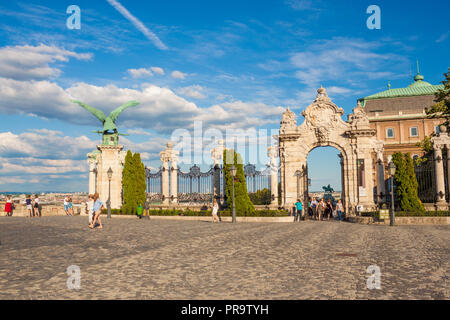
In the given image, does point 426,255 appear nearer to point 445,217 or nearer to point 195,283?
point 195,283

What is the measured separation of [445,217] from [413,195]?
2.33 metres

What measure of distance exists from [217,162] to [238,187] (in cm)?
343

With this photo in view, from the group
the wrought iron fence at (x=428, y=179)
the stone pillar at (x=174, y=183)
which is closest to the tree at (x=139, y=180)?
the stone pillar at (x=174, y=183)

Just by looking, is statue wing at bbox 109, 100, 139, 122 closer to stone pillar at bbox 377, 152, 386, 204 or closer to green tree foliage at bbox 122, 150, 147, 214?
green tree foliage at bbox 122, 150, 147, 214

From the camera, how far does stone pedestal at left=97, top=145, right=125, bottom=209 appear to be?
3123 centimetres

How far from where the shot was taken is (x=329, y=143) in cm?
2844

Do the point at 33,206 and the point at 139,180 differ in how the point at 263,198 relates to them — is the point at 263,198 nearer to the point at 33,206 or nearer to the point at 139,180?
the point at 139,180

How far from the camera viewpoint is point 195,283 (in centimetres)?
637

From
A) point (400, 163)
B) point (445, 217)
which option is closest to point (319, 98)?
point (400, 163)

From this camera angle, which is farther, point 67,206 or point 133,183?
point 67,206

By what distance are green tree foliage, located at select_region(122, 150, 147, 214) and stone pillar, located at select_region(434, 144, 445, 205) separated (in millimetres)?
21522

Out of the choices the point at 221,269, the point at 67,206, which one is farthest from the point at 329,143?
the point at 67,206

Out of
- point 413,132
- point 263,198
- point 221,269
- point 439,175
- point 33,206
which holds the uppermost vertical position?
point 413,132
